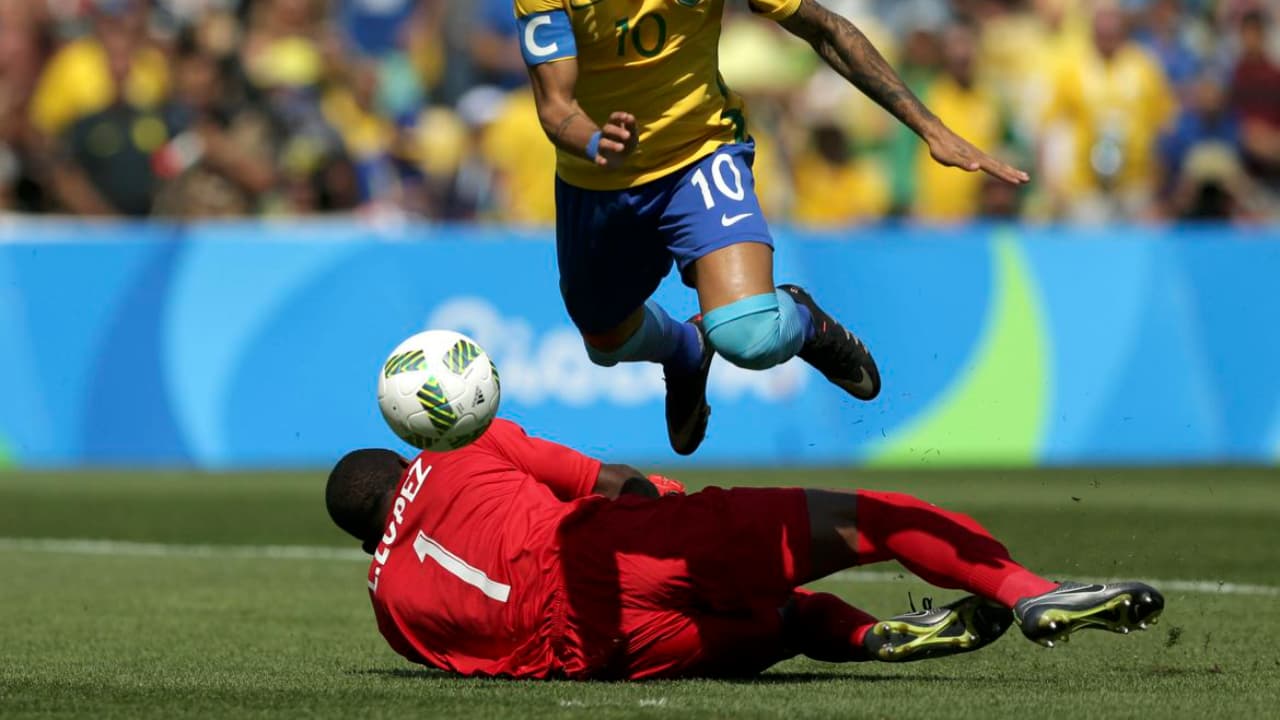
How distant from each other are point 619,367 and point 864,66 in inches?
333

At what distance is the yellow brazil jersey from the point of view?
7.78 meters

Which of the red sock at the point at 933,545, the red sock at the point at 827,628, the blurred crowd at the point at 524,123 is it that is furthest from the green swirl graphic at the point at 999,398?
the red sock at the point at 933,545

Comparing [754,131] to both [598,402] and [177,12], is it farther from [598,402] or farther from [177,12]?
[177,12]

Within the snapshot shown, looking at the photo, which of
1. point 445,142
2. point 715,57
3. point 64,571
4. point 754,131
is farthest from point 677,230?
point 445,142

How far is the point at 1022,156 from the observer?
18.0 metres

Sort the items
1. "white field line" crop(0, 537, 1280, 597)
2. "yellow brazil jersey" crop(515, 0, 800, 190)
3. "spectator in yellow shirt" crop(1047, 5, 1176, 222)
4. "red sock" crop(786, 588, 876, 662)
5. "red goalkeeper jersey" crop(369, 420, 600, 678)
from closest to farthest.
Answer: "red goalkeeper jersey" crop(369, 420, 600, 678) < "red sock" crop(786, 588, 876, 662) < "yellow brazil jersey" crop(515, 0, 800, 190) < "white field line" crop(0, 537, 1280, 597) < "spectator in yellow shirt" crop(1047, 5, 1176, 222)

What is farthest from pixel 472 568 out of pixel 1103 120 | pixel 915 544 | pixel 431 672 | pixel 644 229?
pixel 1103 120

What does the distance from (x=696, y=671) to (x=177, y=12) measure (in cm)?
1581

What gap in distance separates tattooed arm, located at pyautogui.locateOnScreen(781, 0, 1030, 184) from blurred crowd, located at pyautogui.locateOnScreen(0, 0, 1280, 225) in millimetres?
9425

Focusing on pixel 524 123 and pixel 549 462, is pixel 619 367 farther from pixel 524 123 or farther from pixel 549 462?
pixel 549 462

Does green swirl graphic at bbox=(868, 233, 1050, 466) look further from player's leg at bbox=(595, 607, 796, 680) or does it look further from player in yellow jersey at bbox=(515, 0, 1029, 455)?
player's leg at bbox=(595, 607, 796, 680)

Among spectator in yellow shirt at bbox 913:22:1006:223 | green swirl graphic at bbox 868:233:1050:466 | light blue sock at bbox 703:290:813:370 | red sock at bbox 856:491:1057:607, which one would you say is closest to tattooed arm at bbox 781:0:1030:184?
light blue sock at bbox 703:290:813:370

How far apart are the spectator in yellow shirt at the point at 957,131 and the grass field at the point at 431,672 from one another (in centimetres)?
294

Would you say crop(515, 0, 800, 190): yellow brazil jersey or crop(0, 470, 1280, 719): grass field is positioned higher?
crop(515, 0, 800, 190): yellow brazil jersey
